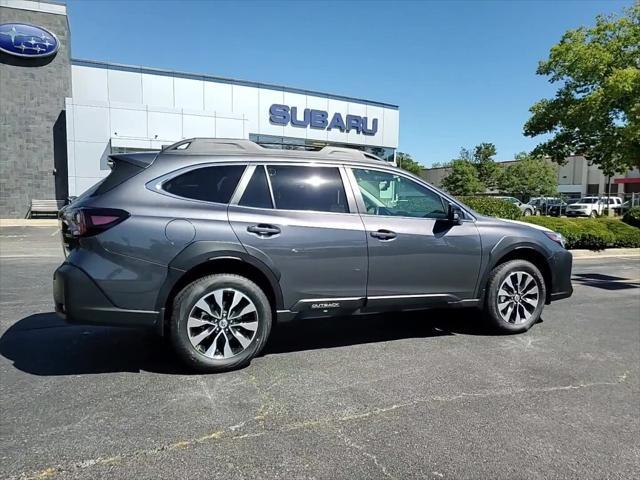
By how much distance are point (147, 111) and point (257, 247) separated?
66.6ft

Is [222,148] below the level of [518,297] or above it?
above

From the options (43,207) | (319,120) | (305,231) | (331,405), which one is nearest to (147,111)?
(43,207)

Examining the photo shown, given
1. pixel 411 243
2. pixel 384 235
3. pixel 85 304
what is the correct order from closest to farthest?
pixel 85 304 → pixel 384 235 → pixel 411 243

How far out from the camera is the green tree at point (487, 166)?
2434 inches

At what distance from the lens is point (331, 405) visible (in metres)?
3.45

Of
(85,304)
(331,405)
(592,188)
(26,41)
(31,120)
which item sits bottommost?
(331,405)

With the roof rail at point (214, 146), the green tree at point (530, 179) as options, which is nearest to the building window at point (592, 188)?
the green tree at point (530, 179)

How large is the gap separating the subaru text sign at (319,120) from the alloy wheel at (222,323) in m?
23.3

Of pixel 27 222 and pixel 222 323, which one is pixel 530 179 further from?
pixel 222 323

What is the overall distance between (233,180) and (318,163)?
2.74ft

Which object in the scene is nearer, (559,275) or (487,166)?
(559,275)

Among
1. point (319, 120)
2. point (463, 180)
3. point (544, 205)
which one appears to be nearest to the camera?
point (319, 120)

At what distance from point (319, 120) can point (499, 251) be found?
23.5m

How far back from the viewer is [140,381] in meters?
3.77
